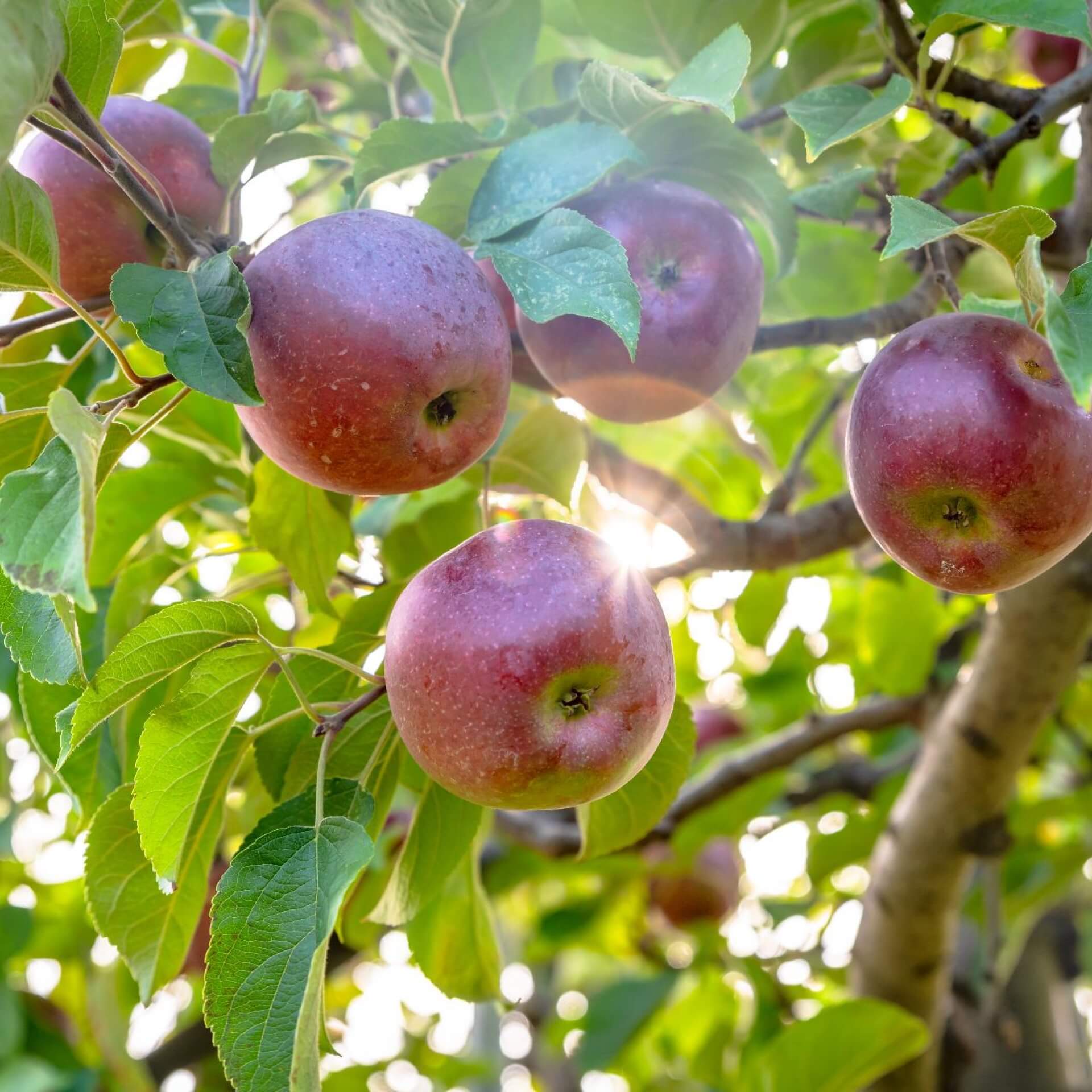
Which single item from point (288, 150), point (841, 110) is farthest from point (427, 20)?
point (841, 110)

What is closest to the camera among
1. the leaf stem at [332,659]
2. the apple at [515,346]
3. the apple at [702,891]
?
the leaf stem at [332,659]

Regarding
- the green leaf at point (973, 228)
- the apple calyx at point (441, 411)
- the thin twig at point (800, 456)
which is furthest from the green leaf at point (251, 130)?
the thin twig at point (800, 456)

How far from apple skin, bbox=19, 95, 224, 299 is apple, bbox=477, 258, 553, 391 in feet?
0.81

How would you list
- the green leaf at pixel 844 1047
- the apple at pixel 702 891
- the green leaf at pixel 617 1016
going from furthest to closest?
the apple at pixel 702 891, the green leaf at pixel 617 1016, the green leaf at pixel 844 1047

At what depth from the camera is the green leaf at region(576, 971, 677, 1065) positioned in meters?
2.22

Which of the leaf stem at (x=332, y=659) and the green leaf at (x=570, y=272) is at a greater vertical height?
the green leaf at (x=570, y=272)

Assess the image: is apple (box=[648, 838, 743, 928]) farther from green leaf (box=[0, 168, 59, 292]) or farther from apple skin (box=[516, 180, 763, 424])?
green leaf (box=[0, 168, 59, 292])

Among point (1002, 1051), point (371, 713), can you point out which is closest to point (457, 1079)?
point (1002, 1051)

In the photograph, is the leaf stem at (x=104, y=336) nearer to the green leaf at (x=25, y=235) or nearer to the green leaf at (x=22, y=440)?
the green leaf at (x=25, y=235)

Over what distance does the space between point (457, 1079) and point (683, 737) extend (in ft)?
5.73

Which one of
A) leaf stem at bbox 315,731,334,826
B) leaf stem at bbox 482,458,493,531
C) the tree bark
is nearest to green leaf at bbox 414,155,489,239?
leaf stem at bbox 482,458,493,531

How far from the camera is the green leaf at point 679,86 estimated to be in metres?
0.77

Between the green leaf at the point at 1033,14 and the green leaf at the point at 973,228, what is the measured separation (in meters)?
0.22

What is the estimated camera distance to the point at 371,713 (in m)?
0.96
